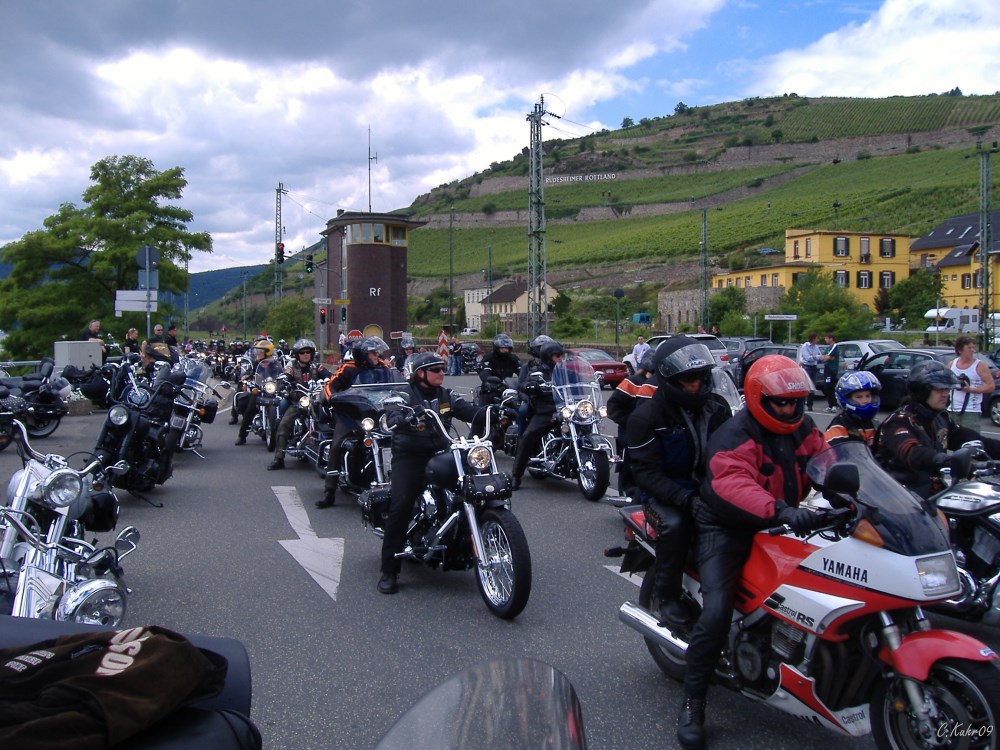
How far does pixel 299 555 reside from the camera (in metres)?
7.44

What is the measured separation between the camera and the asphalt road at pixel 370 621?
4.20 m

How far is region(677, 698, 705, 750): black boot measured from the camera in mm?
3828

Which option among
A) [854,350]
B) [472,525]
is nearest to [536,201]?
[854,350]

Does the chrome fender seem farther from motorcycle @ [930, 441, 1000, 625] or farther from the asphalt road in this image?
motorcycle @ [930, 441, 1000, 625]

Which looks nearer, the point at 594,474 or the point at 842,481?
the point at 842,481

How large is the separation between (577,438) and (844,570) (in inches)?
268

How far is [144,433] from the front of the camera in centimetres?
933

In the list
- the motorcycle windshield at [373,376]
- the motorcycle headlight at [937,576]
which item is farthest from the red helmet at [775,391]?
the motorcycle windshield at [373,376]

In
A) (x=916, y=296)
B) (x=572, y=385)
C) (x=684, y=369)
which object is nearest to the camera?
(x=684, y=369)

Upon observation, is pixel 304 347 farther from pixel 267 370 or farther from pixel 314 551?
pixel 314 551

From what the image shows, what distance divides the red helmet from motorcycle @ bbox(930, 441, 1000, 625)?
1876mm

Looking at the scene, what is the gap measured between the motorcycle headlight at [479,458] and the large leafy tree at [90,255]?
92.8 ft

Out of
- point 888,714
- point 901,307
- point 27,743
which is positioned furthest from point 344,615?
point 901,307

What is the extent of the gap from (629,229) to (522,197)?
33255 mm
